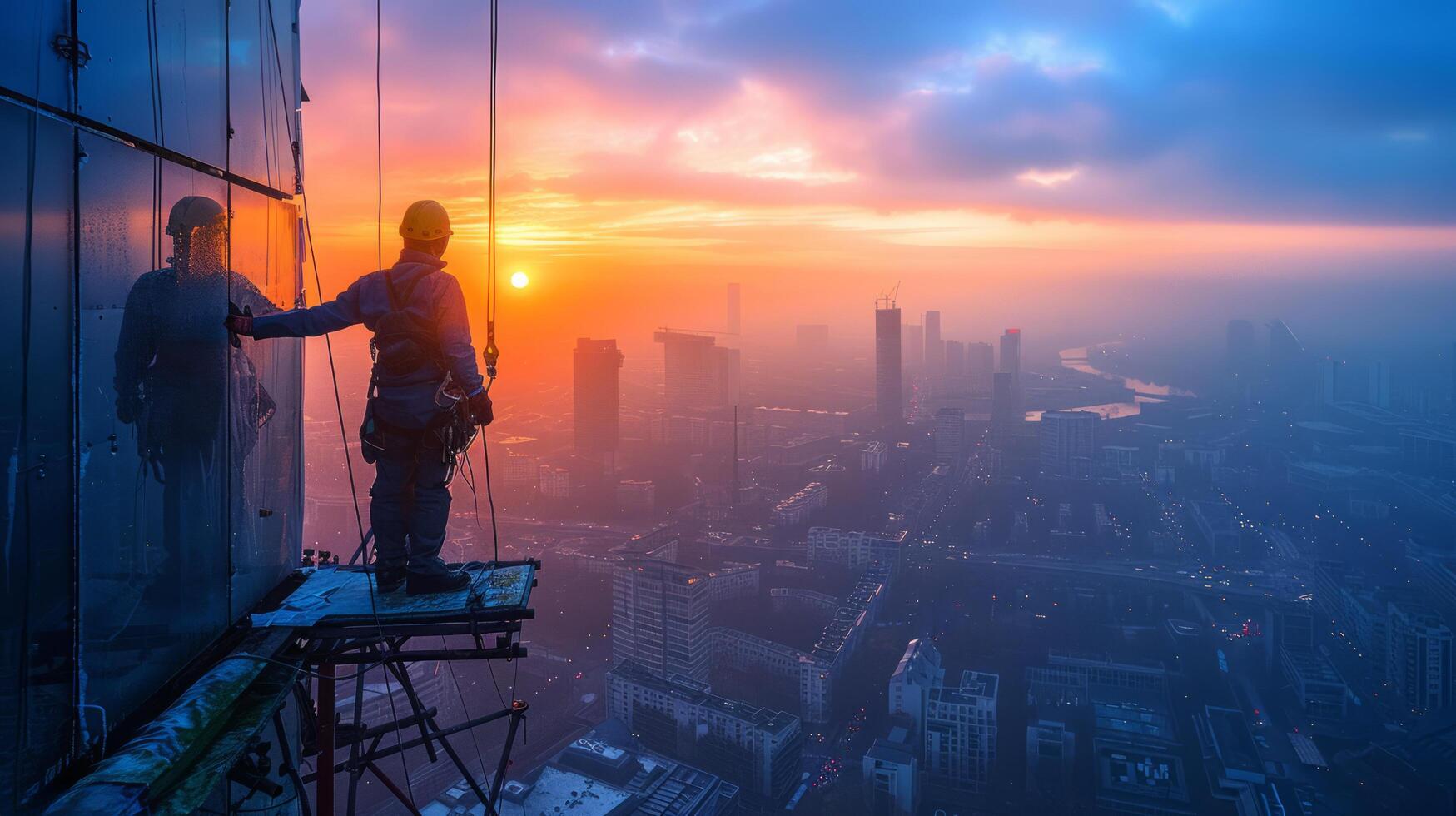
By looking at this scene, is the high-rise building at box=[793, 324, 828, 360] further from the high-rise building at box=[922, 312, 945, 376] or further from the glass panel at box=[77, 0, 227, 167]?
the glass panel at box=[77, 0, 227, 167]

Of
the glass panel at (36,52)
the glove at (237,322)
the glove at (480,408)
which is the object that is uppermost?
the glass panel at (36,52)

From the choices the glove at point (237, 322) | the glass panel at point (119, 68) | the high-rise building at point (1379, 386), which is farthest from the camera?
the high-rise building at point (1379, 386)

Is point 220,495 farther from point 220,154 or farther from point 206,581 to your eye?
point 220,154

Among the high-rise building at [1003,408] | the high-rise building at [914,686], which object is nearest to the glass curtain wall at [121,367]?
the high-rise building at [914,686]

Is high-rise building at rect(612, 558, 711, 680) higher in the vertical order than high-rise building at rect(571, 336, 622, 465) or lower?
lower

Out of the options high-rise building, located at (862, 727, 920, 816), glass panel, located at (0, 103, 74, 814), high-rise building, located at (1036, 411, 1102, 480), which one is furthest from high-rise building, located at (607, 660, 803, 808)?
high-rise building, located at (1036, 411, 1102, 480)

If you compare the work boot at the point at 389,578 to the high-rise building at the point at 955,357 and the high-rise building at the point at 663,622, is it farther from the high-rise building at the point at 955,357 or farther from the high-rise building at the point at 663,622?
the high-rise building at the point at 955,357
